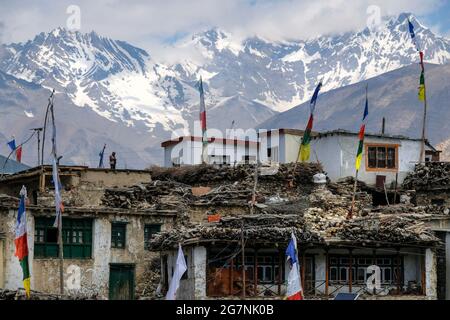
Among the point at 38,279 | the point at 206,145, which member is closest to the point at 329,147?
the point at 206,145

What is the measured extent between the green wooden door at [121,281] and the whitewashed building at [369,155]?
16.3 meters

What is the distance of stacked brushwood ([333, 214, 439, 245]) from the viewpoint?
47.7 meters

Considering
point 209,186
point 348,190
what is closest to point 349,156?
point 348,190

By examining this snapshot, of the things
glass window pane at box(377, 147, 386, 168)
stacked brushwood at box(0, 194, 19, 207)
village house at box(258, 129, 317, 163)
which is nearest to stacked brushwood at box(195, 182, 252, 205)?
stacked brushwood at box(0, 194, 19, 207)

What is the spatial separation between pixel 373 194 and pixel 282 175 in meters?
5.85

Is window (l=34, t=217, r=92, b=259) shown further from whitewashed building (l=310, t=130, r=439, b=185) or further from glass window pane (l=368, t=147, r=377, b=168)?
glass window pane (l=368, t=147, r=377, b=168)

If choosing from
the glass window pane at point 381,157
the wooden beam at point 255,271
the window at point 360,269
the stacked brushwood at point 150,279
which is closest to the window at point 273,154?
the glass window pane at point 381,157

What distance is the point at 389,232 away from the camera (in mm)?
47844

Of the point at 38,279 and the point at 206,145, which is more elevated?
the point at 206,145

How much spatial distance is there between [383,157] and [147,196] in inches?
593
